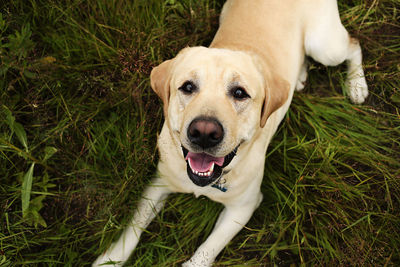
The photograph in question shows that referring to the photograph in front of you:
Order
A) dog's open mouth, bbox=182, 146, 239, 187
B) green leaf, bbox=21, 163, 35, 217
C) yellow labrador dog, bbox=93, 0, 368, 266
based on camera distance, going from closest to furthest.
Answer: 1. yellow labrador dog, bbox=93, 0, 368, 266
2. dog's open mouth, bbox=182, 146, 239, 187
3. green leaf, bbox=21, 163, 35, 217

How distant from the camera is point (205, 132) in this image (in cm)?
203

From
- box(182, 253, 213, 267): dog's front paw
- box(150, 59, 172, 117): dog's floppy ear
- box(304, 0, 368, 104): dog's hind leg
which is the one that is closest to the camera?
box(150, 59, 172, 117): dog's floppy ear

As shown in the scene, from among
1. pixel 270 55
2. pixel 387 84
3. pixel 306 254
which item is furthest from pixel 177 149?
pixel 387 84

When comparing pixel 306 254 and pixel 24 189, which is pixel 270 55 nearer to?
pixel 306 254

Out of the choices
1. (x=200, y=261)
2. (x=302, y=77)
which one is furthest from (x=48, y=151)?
(x=302, y=77)

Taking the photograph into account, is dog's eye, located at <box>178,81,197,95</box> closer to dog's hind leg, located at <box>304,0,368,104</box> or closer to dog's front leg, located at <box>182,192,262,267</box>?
dog's front leg, located at <box>182,192,262,267</box>

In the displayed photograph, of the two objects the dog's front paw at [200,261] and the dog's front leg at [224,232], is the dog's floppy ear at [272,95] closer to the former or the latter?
the dog's front leg at [224,232]

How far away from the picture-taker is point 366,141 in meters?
3.32

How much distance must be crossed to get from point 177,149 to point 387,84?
235 cm

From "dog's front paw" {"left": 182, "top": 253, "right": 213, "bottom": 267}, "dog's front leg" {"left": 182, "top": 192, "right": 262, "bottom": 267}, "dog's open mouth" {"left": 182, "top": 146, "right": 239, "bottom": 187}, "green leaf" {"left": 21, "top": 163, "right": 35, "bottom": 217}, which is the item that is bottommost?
"dog's front paw" {"left": 182, "top": 253, "right": 213, "bottom": 267}

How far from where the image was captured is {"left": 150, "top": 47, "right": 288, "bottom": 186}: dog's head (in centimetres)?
207

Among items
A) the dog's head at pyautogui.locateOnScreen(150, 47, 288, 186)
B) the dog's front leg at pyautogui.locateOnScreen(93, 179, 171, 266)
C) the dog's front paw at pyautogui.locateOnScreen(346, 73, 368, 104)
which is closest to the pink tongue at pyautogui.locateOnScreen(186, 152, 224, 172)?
the dog's head at pyautogui.locateOnScreen(150, 47, 288, 186)

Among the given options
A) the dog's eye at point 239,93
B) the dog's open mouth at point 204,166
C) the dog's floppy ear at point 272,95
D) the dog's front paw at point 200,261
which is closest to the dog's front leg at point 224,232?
the dog's front paw at point 200,261

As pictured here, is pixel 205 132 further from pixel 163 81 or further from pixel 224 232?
pixel 224 232
